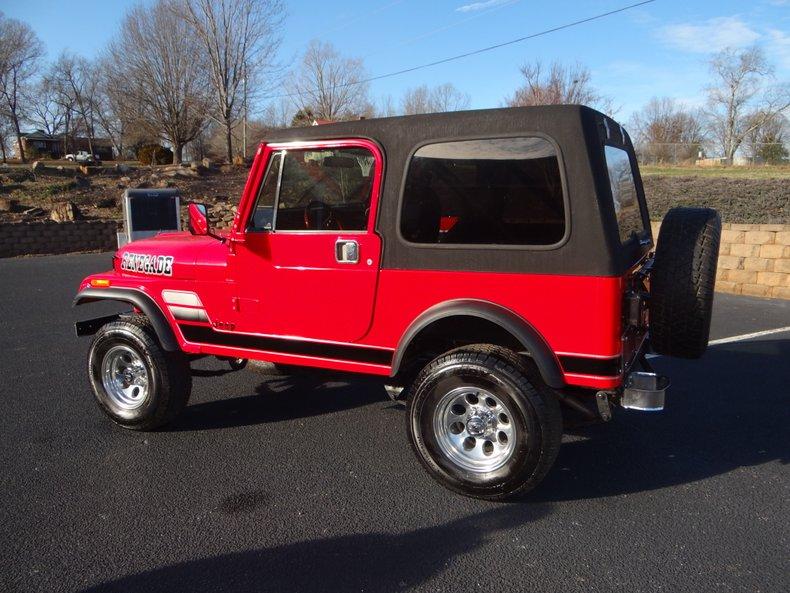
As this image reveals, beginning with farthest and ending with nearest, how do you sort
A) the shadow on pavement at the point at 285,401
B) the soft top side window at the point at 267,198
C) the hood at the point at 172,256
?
the shadow on pavement at the point at 285,401, the hood at the point at 172,256, the soft top side window at the point at 267,198

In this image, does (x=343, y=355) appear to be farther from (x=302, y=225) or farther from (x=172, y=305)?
(x=172, y=305)

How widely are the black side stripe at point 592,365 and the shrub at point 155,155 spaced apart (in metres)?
32.6

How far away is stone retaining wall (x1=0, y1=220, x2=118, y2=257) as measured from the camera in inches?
589

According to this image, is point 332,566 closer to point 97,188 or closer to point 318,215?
point 318,215

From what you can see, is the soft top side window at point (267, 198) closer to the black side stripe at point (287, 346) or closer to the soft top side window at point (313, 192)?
the soft top side window at point (313, 192)

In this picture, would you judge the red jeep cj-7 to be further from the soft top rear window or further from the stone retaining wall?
the stone retaining wall

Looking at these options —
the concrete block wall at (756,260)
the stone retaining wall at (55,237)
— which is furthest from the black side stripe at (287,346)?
the stone retaining wall at (55,237)

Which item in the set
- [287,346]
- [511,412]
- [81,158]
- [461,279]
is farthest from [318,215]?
[81,158]

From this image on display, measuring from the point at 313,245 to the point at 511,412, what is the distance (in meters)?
1.50

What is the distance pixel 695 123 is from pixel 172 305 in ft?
163

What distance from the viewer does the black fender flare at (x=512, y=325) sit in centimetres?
315

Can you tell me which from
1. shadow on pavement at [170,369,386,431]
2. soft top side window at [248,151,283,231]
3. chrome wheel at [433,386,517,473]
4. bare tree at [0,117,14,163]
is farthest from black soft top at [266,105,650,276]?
bare tree at [0,117,14,163]

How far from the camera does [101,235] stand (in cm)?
1612

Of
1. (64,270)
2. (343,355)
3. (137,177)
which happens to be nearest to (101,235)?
(64,270)
